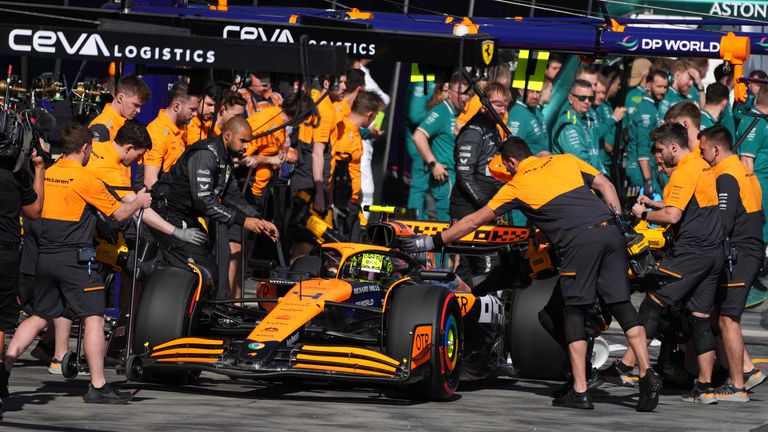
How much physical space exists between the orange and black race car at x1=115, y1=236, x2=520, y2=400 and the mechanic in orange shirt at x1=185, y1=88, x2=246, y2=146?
10.6 ft

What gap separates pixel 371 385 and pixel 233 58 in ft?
9.79

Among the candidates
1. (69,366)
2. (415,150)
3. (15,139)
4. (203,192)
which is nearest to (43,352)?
(69,366)

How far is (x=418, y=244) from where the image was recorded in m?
11.0

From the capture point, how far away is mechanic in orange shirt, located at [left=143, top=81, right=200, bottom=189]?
45.1ft

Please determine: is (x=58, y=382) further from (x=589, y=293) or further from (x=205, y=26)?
→ (x=589, y=293)

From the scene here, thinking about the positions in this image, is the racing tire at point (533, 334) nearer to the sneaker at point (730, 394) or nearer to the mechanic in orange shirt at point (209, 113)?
the sneaker at point (730, 394)

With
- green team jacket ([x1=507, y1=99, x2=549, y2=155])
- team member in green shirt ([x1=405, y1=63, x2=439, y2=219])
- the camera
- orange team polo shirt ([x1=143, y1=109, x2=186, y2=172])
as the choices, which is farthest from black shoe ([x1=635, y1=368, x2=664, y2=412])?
team member in green shirt ([x1=405, y1=63, x2=439, y2=219])

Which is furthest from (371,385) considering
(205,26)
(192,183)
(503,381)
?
(205,26)

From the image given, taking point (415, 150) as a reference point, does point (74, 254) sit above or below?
below

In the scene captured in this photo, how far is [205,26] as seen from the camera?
1162 centimetres

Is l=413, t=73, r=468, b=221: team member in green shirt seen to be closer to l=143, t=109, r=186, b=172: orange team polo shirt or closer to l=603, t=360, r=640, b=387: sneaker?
l=143, t=109, r=186, b=172: orange team polo shirt

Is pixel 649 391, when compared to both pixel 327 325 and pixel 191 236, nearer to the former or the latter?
pixel 327 325

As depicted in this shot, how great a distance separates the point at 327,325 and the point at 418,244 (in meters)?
0.84

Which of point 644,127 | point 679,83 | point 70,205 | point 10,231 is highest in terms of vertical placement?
point 679,83
